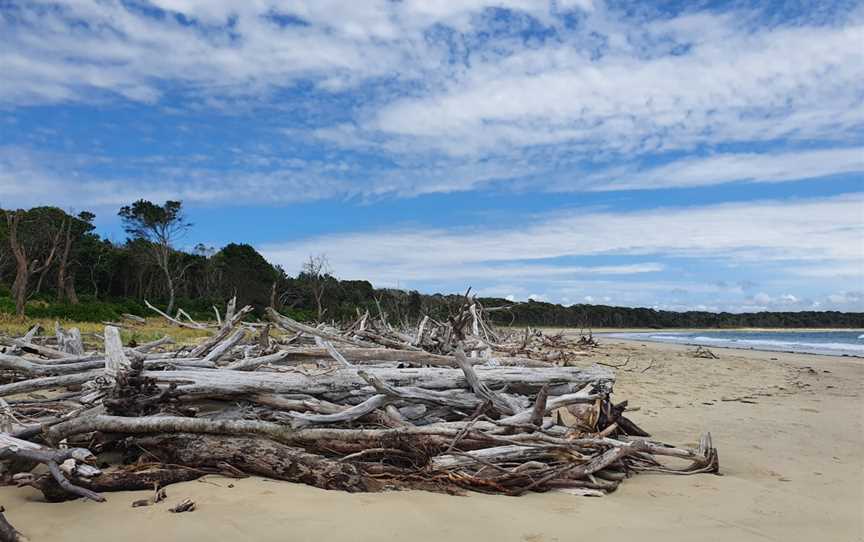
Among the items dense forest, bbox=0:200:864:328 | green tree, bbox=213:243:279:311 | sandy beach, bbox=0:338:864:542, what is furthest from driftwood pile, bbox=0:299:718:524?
green tree, bbox=213:243:279:311

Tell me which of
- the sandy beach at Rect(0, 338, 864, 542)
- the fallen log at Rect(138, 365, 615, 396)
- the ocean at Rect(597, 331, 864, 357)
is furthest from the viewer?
the ocean at Rect(597, 331, 864, 357)

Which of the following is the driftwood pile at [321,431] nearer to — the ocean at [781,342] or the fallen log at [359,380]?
the fallen log at [359,380]

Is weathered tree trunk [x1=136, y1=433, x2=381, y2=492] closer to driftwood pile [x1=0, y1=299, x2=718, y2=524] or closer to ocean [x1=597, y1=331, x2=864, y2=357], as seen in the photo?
driftwood pile [x1=0, y1=299, x2=718, y2=524]

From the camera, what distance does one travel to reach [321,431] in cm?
427

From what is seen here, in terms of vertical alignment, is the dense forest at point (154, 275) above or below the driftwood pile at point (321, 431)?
above

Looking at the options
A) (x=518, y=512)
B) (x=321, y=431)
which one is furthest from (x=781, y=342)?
(x=321, y=431)

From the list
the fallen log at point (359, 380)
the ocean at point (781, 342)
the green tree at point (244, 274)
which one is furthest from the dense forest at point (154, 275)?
the fallen log at point (359, 380)

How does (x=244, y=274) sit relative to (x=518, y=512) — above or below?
above

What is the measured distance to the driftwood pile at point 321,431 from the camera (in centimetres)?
394

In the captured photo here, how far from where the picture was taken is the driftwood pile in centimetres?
394

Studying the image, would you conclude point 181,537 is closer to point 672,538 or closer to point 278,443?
point 278,443

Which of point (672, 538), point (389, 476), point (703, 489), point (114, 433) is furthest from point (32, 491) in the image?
point (703, 489)

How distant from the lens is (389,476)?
13.4 feet

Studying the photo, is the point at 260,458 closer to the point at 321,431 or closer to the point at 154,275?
the point at 321,431
